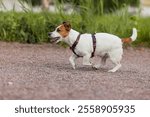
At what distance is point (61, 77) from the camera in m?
8.29

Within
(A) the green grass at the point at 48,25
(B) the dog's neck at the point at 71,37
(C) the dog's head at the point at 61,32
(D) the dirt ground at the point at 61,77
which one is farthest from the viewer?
(A) the green grass at the point at 48,25

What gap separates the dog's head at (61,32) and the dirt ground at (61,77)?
0.50 m

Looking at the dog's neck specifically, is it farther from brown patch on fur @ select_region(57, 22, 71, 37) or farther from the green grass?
the green grass

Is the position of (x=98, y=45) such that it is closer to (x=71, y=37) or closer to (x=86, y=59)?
(x=86, y=59)

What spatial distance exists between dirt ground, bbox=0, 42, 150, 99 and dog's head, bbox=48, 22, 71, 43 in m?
0.50

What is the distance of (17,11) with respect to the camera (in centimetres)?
1318

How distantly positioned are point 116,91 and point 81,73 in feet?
4.48

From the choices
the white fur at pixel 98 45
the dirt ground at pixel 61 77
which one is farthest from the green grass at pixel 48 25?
the white fur at pixel 98 45

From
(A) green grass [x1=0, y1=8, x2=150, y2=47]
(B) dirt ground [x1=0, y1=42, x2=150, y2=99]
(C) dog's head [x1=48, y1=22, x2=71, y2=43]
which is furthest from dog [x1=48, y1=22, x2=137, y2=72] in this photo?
(A) green grass [x1=0, y1=8, x2=150, y2=47]

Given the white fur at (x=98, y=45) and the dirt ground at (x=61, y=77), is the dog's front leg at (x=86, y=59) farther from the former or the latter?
the dirt ground at (x=61, y=77)

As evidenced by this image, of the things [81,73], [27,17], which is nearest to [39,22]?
[27,17]

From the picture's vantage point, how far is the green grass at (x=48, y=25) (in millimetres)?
12164

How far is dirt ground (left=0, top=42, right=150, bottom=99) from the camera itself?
713 centimetres

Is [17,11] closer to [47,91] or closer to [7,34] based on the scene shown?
[7,34]
